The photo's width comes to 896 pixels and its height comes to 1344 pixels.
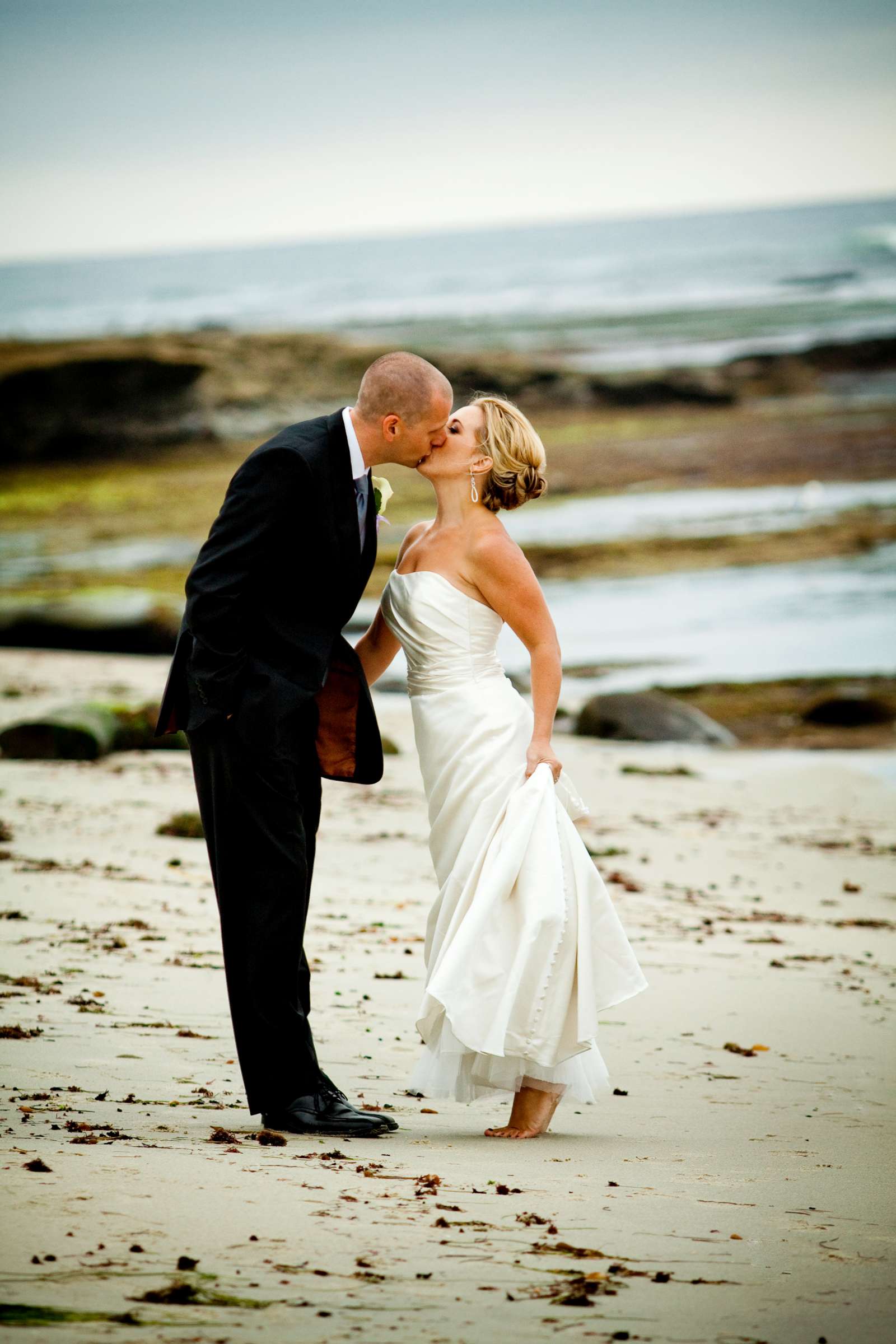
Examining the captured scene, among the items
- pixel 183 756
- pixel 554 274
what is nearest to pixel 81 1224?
pixel 183 756

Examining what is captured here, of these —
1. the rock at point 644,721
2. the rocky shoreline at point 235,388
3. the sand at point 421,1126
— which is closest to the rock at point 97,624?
the rock at point 644,721

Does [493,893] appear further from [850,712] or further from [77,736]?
[850,712]

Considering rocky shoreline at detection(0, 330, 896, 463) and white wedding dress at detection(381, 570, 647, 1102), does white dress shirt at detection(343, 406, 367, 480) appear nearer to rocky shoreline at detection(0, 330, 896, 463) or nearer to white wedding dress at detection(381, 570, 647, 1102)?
white wedding dress at detection(381, 570, 647, 1102)

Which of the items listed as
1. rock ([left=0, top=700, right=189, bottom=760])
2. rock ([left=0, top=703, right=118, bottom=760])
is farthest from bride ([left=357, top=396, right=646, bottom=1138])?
rock ([left=0, top=703, right=118, bottom=760])

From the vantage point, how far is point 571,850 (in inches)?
157

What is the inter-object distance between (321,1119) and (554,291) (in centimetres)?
7040

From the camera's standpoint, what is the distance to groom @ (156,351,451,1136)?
12.1 ft

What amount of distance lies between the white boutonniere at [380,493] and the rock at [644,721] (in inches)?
308

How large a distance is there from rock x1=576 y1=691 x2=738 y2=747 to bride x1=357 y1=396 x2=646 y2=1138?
7682 mm

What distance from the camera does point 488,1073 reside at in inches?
159

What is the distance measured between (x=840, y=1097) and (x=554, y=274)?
80101 mm

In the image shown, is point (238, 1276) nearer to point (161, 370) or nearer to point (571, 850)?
point (571, 850)

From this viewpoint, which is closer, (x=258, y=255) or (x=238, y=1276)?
(x=238, y=1276)

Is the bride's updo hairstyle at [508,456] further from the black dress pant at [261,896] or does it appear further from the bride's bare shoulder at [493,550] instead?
the black dress pant at [261,896]
